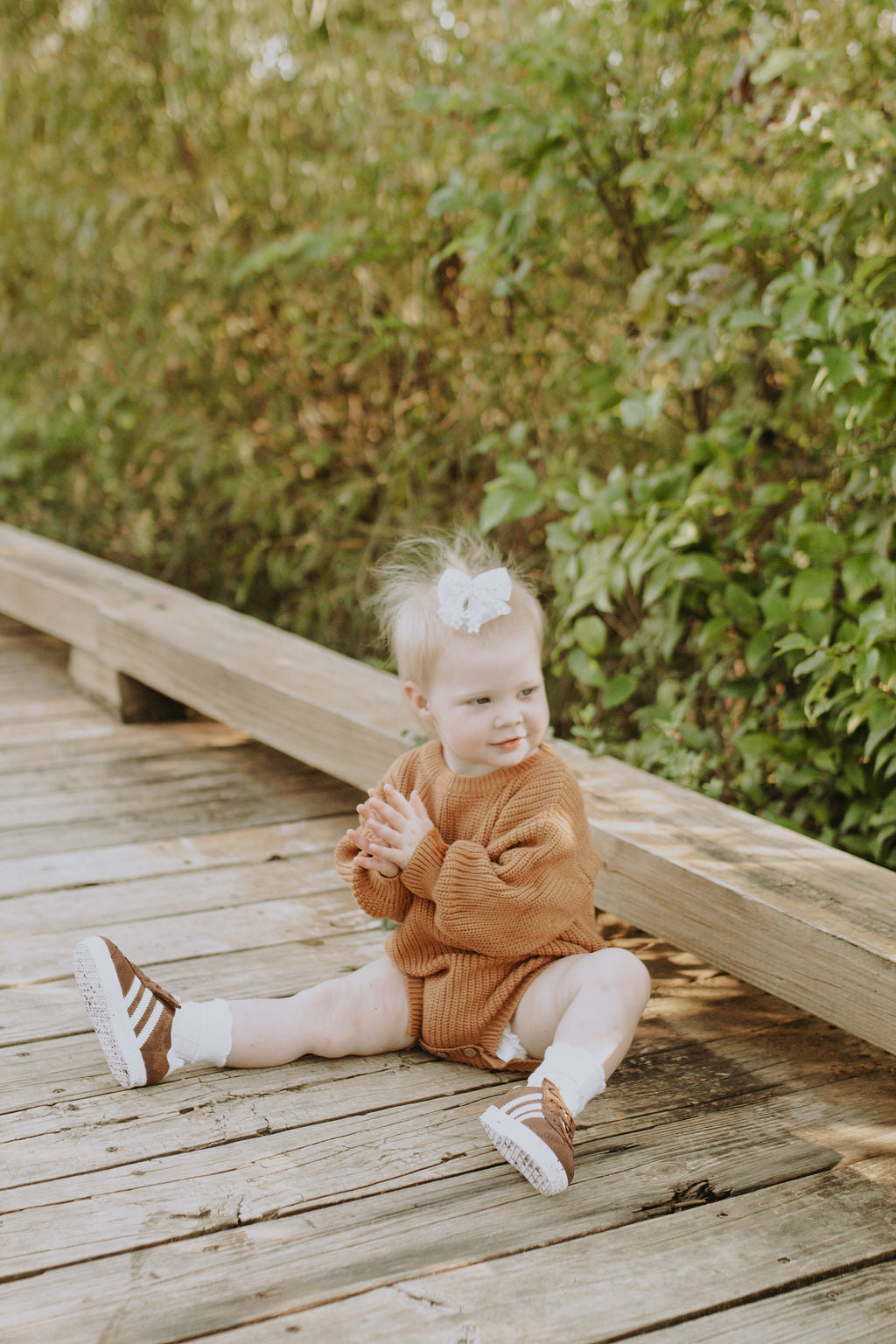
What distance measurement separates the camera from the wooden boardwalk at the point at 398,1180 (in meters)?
1.34

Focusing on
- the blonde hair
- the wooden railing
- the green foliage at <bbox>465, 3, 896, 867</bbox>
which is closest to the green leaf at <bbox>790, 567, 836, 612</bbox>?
the green foliage at <bbox>465, 3, 896, 867</bbox>

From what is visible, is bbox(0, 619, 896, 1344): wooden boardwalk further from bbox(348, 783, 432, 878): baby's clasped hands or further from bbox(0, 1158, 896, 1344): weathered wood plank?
bbox(348, 783, 432, 878): baby's clasped hands

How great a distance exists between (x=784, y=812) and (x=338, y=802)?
3.26ft

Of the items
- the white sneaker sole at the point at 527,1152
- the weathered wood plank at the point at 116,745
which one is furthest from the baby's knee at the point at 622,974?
the weathered wood plank at the point at 116,745

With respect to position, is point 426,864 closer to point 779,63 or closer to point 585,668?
point 585,668

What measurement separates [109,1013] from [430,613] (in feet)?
2.31

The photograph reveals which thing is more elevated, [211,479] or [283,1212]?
[211,479]

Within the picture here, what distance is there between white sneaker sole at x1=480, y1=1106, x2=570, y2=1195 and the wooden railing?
0.47m

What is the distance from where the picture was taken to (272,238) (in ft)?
14.7

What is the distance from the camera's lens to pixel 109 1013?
1.73 meters

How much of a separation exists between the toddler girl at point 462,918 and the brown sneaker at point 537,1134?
72mm

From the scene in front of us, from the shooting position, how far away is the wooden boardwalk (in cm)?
134

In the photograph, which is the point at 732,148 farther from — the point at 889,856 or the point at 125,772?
the point at 125,772

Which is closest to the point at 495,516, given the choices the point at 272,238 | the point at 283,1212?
the point at 283,1212
